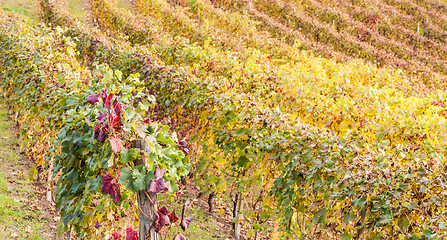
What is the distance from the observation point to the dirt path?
163 inches

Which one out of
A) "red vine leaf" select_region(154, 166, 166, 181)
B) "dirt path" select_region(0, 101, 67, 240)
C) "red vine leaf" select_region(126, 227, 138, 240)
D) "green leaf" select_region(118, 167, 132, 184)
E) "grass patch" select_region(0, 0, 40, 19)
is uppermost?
"red vine leaf" select_region(154, 166, 166, 181)

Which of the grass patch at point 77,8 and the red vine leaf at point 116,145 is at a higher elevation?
the red vine leaf at point 116,145

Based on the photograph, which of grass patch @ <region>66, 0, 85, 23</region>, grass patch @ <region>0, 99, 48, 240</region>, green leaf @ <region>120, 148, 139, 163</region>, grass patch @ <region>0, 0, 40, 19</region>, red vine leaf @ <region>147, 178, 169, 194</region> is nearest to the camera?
red vine leaf @ <region>147, 178, 169, 194</region>

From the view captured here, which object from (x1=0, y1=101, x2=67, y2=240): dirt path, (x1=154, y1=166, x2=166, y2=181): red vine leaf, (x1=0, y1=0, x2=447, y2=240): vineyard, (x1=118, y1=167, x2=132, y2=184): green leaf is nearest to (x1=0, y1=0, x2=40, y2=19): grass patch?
(x1=0, y1=0, x2=447, y2=240): vineyard

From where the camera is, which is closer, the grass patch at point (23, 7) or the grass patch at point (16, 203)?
the grass patch at point (16, 203)

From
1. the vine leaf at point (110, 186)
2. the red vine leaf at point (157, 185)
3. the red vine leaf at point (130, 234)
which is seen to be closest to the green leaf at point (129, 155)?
the vine leaf at point (110, 186)

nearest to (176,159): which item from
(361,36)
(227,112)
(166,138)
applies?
(166,138)

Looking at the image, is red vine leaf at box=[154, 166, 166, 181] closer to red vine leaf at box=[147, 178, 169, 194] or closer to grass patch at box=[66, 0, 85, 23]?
red vine leaf at box=[147, 178, 169, 194]

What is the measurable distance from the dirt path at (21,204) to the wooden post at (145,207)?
2.31 m

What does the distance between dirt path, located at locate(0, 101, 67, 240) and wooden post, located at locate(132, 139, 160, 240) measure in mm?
2306

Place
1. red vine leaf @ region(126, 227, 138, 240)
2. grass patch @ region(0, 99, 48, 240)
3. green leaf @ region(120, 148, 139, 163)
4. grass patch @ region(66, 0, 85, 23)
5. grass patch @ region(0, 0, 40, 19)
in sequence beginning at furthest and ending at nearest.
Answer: grass patch @ region(66, 0, 85, 23)
grass patch @ region(0, 0, 40, 19)
grass patch @ region(0, 99, 48, 240)
red vine leaf @ region(126, 227, 138, 240)
green leaf @ region(120, 148, 139, 163)

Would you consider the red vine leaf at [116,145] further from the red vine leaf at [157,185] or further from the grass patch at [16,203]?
the grass patch at [16,203]

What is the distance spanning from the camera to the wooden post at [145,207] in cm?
222

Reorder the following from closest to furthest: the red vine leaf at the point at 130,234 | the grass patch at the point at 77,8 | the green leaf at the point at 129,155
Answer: the green leaf at the point at 129,155 → the red vine leaf at the point at 130,234 → the grass patch at the point at 77,8
